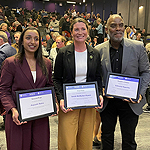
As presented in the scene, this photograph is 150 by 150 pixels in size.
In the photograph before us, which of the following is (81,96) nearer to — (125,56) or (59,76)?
(59,76)

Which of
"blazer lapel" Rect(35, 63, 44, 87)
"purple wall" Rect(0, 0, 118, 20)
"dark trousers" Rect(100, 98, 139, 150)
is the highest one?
"purple wall" Rect(0, 0, 118, 20)

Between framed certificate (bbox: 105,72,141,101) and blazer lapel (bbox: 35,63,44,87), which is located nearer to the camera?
blazer lapel (bbox: 35,63,44,87)

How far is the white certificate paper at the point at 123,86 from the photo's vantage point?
6.25ft

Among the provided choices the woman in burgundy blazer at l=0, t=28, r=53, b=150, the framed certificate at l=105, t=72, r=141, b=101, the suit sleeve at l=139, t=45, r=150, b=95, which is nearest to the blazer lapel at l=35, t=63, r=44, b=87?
the woman in burgundy blazer at l=0, t=28, r=53, b=150

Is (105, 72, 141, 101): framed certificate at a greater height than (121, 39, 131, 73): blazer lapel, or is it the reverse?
(121, 39, 131, 73): blazer lapel

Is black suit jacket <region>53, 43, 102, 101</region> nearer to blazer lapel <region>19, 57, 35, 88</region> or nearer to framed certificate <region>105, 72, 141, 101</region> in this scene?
framed certificate <region>105, 72, 141, 101</region>

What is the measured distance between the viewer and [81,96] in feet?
6.11

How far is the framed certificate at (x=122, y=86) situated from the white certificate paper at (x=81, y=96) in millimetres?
172

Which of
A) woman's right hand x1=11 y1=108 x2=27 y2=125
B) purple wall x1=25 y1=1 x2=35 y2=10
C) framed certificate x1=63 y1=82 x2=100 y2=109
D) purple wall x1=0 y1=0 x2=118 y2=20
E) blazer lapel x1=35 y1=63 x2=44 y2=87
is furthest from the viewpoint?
purple wall x1=25 y1=1 x2=35 y2=10

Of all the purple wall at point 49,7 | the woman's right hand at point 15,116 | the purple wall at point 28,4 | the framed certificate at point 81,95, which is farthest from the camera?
the purple wall at point 49,7

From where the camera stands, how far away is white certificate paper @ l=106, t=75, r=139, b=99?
75.0 inches

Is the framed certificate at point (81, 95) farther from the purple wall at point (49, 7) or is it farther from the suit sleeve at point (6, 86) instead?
the purple wall at point (49, 7)

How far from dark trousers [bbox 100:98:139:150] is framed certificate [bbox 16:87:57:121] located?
659mm

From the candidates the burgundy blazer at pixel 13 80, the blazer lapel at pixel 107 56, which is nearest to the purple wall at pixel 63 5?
the blazer lapel at pixel 107 56
